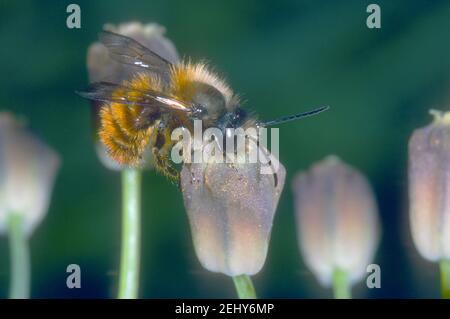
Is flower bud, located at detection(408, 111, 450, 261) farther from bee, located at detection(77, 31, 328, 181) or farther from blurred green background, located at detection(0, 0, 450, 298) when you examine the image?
blurred green background, located at detection(0, 0, 450, 298)

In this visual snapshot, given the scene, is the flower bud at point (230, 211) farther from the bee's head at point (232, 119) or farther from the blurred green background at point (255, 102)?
the blurred green background at point (255, 102)

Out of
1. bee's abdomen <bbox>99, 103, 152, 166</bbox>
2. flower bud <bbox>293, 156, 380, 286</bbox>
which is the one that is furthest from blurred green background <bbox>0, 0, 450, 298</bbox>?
bee's abdomen <bbox>99, 103, 152, 166</bbox>

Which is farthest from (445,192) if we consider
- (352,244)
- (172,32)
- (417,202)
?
(172,32)

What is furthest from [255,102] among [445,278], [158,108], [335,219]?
[445,278]

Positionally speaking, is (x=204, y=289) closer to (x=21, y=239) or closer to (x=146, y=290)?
(x=146, y=290)

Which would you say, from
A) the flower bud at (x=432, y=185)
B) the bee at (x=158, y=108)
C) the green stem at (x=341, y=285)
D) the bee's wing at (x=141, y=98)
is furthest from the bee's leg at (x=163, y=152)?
the flower bud at (x=432, y=185)
